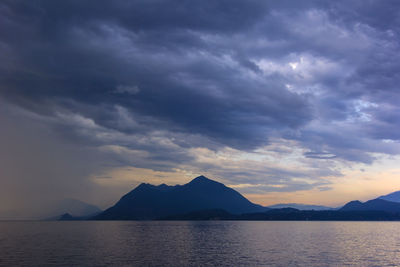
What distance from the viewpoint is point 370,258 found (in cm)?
9250

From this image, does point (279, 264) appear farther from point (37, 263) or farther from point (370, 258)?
point (37, 263)

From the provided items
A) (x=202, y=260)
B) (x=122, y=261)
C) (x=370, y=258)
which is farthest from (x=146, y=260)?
(x=370, y=258)

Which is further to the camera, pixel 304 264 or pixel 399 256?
pixel 399 256

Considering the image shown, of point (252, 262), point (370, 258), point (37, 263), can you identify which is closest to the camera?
point (37, 263)

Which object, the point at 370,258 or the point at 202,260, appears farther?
the point at 370,258

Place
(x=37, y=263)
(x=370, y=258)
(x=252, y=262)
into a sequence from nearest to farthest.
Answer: (x=37, y=263)
(x=252, y=262)
(x=370, y=258)

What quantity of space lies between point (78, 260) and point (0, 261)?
19.2 metres

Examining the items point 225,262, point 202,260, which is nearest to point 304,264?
point 225,262

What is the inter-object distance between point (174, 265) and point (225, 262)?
13755mm

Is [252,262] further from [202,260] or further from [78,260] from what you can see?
[78,260]

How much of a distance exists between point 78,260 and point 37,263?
958 cm

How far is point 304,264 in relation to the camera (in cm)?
7869

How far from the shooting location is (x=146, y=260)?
84125mm

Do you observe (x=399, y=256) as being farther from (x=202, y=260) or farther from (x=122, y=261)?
(x=122, y=261)
